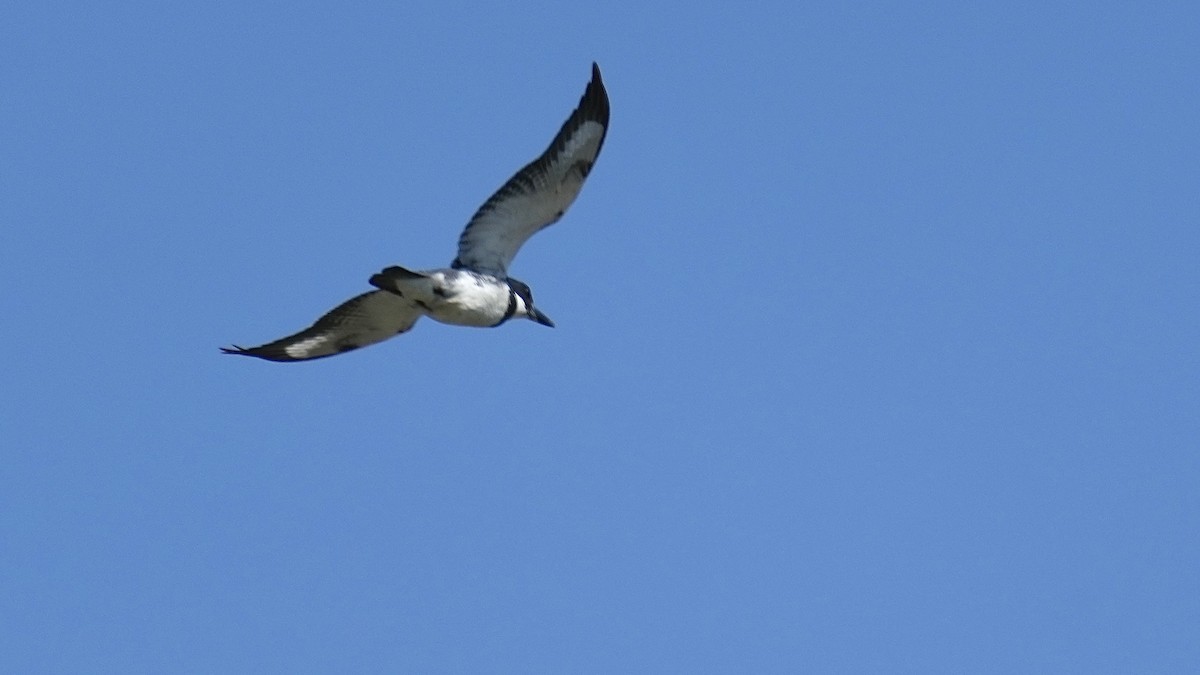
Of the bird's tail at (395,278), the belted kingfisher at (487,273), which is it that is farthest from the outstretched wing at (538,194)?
the bird's tail at (395,278)

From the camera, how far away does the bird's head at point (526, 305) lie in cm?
2014

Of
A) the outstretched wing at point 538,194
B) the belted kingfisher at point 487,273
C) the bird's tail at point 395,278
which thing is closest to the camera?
the bird's tail at point 395,278

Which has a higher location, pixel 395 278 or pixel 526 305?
pixel 526 305

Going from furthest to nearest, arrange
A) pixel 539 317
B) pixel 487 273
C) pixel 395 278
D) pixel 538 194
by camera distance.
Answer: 1. pixel 539 317
2. pixel 487 273
3. pixel 538 194
4. pixel 395 278

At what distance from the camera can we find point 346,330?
19.8 metres

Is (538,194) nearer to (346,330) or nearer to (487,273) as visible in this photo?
(487,273)

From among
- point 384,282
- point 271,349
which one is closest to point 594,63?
point 384,282

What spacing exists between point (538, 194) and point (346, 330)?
250cm

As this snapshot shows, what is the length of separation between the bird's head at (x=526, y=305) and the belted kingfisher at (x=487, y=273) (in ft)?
0.06

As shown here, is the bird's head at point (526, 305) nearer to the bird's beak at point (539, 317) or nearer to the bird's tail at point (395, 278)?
the bird's beak at point (539, 317)

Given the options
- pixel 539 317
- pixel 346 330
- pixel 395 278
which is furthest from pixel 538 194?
pixel 346 330

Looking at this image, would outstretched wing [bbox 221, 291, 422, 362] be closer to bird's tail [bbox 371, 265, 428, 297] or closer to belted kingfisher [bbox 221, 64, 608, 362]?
belted kingfisher [bbox 221, 64, 608, 362]

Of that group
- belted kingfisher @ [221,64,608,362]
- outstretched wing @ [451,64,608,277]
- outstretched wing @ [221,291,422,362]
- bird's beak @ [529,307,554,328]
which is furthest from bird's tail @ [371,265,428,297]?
bird's beak @ [529,307,554,328]

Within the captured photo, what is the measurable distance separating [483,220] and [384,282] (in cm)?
192
